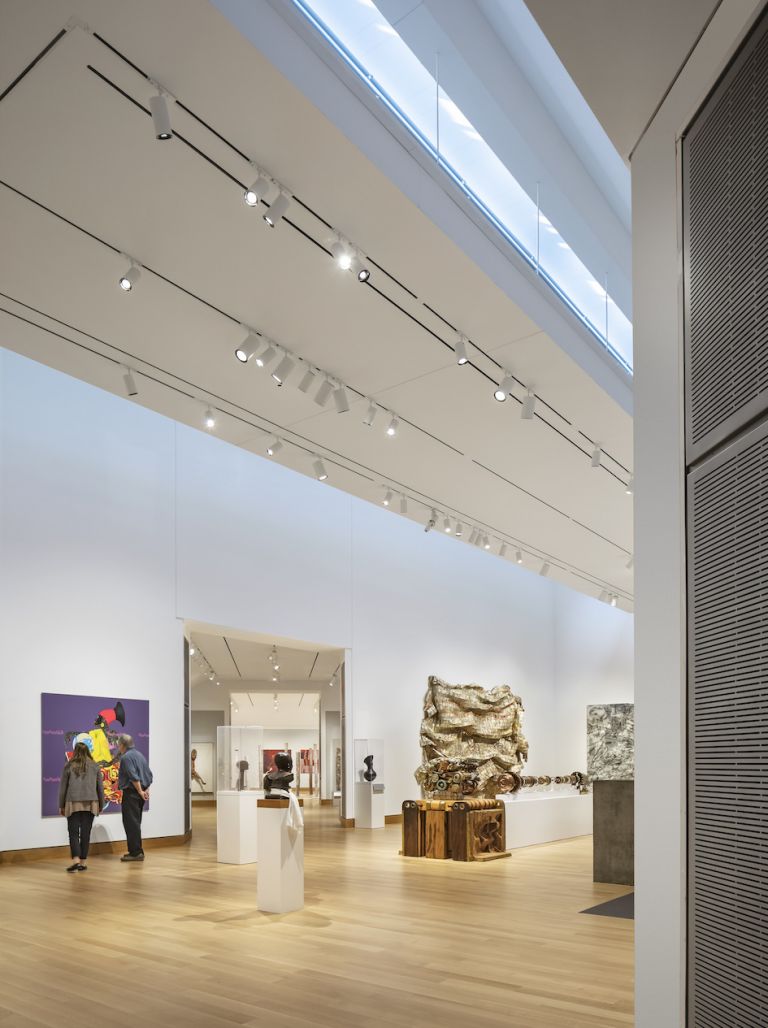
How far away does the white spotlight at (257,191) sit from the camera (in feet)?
17.0

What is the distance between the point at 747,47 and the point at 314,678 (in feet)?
77.3

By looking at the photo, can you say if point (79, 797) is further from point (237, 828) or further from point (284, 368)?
point (284, 368)

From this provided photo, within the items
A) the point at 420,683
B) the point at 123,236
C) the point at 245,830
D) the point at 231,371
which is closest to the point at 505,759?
the point at 420,683

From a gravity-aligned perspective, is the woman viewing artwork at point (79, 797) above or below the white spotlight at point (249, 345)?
below

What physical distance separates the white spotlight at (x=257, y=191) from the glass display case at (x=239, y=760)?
309 inches

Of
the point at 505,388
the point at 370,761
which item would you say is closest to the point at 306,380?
the point at 505,388

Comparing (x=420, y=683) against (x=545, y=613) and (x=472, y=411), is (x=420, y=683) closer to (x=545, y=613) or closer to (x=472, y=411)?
(x=545, y=613)

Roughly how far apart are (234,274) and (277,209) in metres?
1.10

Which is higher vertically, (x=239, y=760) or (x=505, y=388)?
(x=505, y=388)

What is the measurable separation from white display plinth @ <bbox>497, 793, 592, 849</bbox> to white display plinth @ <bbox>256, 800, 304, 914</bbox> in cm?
583

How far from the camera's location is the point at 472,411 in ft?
29.2

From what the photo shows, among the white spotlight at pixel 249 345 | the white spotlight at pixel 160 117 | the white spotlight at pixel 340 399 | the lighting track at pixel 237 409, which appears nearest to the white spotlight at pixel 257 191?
the white spotlight at pixel 160 117

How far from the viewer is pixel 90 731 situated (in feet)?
39.7

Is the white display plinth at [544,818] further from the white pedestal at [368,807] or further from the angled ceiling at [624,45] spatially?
the angled ceiling at [624,45]
